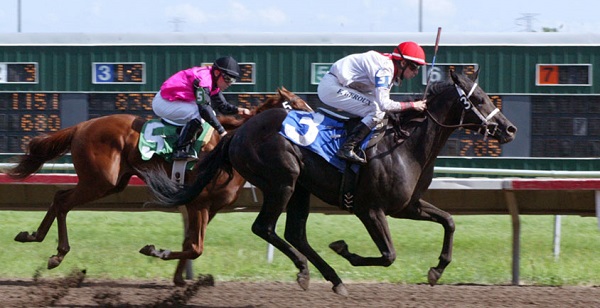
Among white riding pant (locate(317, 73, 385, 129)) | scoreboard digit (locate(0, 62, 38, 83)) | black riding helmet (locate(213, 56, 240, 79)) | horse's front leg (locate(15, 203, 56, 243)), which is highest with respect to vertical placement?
black riding helmet (locate(213, 56, 240, 79))

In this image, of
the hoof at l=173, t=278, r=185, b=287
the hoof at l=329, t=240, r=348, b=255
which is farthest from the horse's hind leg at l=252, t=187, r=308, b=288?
the hoof at l=173, t=278, r=185, b=287

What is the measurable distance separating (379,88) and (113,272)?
3075 millimetres

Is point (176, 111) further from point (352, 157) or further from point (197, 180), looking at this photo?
point (352, 157)

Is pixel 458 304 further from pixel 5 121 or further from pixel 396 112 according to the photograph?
pixel 5 121

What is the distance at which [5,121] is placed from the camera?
41.3 feet

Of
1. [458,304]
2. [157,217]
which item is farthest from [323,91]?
[157,217]

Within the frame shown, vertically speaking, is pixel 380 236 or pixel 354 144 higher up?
pixel 354 144

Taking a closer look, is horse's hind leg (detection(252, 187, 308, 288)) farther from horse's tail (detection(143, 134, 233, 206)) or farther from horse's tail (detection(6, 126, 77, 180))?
horse's tail (detection(6, 126, 77, 180))

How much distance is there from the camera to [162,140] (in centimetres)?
739

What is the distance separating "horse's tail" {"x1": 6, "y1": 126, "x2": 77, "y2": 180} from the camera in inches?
312

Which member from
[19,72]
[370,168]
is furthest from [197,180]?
[19,72]

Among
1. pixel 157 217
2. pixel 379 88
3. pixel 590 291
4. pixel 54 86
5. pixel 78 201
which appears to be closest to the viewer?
pixel 379 88

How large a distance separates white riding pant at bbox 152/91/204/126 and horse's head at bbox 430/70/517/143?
1898 mm

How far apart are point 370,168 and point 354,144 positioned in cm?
18
